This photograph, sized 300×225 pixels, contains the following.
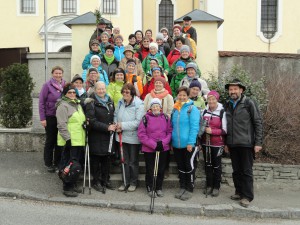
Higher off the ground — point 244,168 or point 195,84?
point 195,84

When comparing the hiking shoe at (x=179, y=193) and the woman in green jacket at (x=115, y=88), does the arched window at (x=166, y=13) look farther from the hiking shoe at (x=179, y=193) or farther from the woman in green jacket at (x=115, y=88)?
the hiking shoe at (x=179, y=193)

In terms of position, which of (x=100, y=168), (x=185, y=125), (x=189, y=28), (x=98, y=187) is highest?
(x=189, y=28)

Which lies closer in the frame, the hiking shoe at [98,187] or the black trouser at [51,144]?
the hiking shoe at [98,187]

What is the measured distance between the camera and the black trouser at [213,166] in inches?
261

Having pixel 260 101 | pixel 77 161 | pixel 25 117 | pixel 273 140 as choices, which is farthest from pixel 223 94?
pixel 25 117

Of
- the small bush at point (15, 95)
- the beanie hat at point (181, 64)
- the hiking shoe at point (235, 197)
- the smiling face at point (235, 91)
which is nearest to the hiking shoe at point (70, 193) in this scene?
the hiking shoe at point (235, 197)

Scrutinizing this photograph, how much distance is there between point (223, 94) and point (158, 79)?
1.81m

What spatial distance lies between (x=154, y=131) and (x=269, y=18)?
1760 cm

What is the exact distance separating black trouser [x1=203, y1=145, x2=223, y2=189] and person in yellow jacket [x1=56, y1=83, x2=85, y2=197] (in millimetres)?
2142

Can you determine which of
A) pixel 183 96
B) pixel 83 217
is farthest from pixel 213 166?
Answer: pixel 83 217

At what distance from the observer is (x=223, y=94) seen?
8047mm

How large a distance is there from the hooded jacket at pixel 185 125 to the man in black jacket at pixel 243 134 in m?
0.54

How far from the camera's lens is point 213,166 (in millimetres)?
6727

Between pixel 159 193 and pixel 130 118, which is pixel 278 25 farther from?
pixel 159 193
